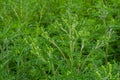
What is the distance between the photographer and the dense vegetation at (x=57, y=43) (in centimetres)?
222

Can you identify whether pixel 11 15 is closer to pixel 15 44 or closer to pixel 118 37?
pixel 15 44

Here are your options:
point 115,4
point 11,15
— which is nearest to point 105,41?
point 115,4

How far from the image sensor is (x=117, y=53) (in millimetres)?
2996

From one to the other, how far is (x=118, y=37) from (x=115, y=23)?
17cm

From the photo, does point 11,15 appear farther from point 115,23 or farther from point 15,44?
point 115,23

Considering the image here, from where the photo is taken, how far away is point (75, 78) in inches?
84.2

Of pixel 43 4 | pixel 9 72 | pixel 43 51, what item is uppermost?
pixel 43 4

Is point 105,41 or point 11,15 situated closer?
point 105,41

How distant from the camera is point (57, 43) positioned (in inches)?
103

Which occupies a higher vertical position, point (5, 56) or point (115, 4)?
point (115, 4)

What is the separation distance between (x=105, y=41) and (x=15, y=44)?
0.76 m

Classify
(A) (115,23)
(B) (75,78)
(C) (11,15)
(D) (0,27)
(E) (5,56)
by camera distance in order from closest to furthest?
(B) (75,78)
(E) (5,56)
(A) (115,23)
(D) (0,27)
(C) (11,15)

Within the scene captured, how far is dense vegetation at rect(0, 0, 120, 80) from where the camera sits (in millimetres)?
2219

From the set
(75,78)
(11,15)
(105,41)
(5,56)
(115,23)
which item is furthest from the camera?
(11,15)
